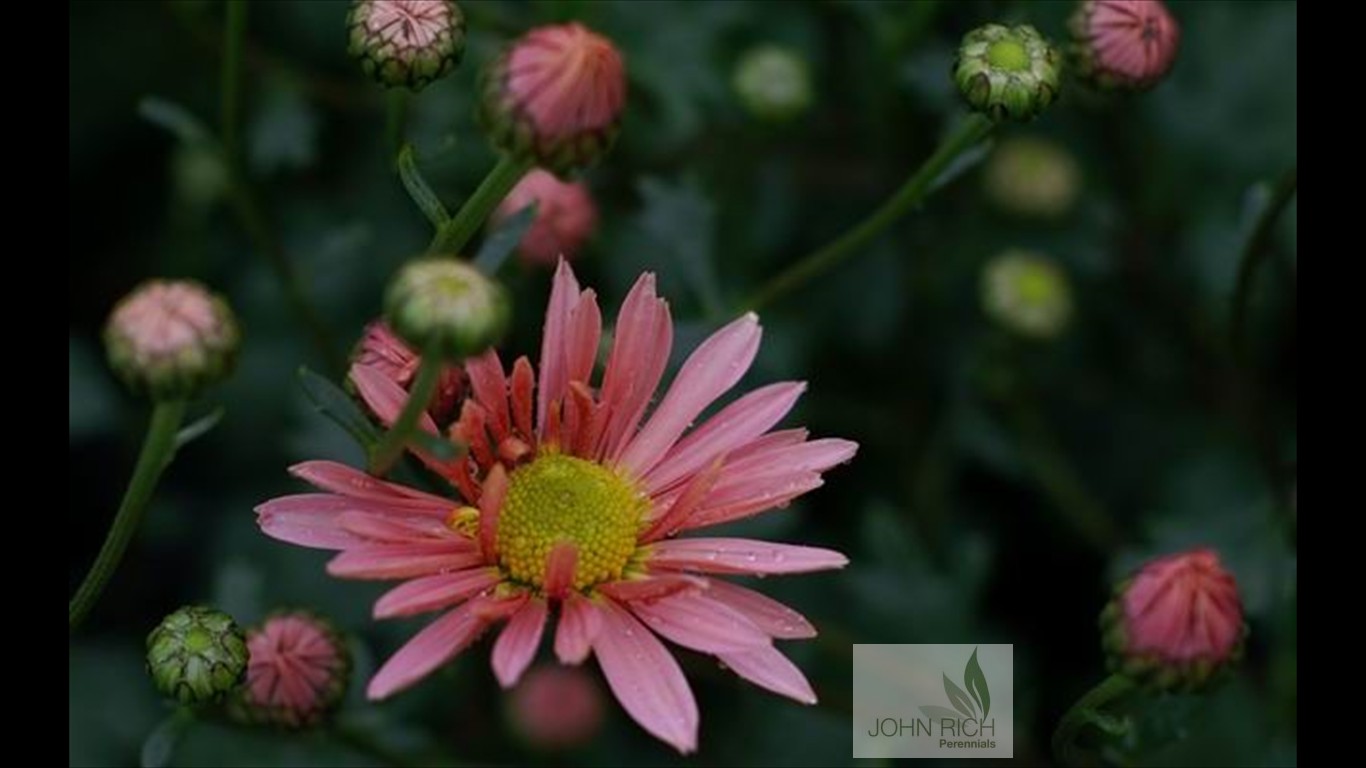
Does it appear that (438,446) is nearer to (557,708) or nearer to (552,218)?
(552,218)

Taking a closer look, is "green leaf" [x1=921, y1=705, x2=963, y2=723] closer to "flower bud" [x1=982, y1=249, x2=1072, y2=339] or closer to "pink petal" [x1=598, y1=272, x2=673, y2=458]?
"pink petal" [x1=598, y1=272, x2=673, y2=458]

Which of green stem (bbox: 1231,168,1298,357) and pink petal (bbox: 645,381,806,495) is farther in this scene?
green stem (bbox: 1231,168,1298,357)

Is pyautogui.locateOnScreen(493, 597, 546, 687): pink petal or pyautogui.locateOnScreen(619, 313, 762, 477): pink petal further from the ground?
pyautogui.locateOnScreen(619, 313, 762, 477): pink petal

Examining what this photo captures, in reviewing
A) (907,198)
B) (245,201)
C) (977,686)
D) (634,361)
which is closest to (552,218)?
(245,201)

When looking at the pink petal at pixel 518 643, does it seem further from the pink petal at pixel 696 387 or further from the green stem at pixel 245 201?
the green stem at pixel 245 201

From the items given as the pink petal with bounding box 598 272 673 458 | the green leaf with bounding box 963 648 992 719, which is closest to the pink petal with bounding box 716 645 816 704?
the pink petal with bounding box 598 272 673 458

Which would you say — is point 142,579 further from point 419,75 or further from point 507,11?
point 419,75
